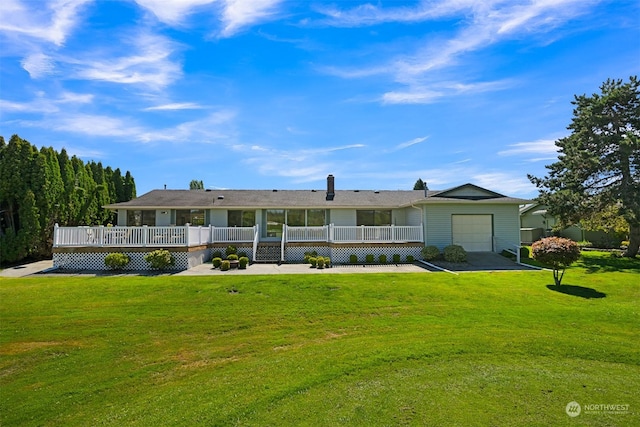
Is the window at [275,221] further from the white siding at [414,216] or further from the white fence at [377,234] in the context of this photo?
the white siding at [414,216]

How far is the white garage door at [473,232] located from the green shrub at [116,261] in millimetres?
17067

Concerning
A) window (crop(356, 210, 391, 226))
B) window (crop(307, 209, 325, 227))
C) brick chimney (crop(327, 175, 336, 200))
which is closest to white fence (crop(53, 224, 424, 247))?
window (crop(307, 209, 325, 227))

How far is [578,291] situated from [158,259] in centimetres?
1649

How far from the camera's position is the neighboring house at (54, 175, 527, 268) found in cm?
1612

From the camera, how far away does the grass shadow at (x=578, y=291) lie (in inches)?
457

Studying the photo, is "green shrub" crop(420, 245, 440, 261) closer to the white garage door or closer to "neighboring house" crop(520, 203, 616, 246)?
the white garage door

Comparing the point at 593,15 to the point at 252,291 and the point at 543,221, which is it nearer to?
the point at 252,291

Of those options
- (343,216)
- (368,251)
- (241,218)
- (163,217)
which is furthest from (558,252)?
(163,217)

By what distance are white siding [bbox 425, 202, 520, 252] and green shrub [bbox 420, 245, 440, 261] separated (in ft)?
2.12

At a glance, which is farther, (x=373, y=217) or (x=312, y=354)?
(x=373, y=217)

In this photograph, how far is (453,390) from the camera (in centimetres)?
506

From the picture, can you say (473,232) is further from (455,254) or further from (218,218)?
(218,218)

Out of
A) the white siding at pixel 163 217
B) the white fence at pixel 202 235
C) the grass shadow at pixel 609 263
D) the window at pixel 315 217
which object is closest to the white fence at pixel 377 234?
the white fence at pixel 202 235

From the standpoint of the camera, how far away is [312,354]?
21.7 feet
